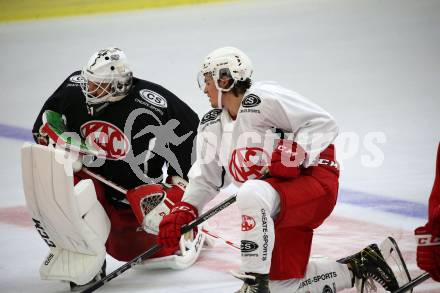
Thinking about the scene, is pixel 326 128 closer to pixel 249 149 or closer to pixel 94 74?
pixel 249 149

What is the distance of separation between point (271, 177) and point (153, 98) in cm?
91

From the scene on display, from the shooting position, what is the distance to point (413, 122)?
5355 mm

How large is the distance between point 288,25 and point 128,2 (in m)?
1.93

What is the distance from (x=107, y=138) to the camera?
3.92 m

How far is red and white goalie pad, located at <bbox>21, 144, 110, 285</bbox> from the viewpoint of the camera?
11.6ft

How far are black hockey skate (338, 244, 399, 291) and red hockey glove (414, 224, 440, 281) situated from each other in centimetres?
50

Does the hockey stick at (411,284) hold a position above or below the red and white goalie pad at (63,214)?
below

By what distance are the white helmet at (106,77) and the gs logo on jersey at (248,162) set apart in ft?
2.47

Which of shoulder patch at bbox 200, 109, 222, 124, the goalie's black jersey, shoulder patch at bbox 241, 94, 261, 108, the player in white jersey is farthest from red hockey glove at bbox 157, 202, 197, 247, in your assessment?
the goalie's black jersey

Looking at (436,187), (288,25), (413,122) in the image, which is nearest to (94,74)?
(436,187)

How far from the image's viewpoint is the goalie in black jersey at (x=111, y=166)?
12.0 ft

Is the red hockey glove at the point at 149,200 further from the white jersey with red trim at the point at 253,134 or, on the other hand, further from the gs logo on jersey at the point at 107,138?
the white jersey with red trim at the point at 253,134

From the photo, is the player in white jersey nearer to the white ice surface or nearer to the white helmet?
the white ice surface

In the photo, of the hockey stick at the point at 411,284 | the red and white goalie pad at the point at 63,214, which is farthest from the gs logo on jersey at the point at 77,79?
the hockey stick at the point at 411,284
